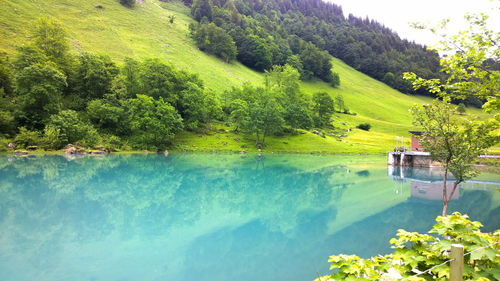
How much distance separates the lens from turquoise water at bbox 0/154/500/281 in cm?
1023

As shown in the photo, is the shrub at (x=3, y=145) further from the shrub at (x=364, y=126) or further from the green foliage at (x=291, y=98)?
the shrub at (x=364, y=126)

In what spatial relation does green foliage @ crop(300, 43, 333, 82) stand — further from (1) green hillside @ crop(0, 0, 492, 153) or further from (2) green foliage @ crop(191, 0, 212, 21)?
(2) green foliage @ crop(191, 0, 212, 21)

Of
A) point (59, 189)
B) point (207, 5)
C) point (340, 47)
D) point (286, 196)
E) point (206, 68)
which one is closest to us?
point (59, 189)

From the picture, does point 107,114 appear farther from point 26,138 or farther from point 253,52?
point 253,52

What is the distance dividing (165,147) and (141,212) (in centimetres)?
4328

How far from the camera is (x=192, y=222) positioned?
15.7 metres

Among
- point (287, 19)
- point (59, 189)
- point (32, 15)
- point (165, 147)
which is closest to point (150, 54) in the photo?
point (32, 15)

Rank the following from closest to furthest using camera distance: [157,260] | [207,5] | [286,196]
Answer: [157,260] < [286,196] < [207,5]

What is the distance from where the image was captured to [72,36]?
76875mm

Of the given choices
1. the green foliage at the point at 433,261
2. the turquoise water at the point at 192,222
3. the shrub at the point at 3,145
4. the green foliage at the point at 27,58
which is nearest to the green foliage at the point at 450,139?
the turquoise water at the point at 192,222

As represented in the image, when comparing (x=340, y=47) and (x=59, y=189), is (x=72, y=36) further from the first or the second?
(x=340, y=47)

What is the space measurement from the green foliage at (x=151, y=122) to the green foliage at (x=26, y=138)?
1594 cm

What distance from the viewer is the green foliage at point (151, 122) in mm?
55781

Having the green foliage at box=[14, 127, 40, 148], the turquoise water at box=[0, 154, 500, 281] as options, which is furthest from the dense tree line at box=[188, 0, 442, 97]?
the turquoise water at box=[0, 154, 500, 281]
